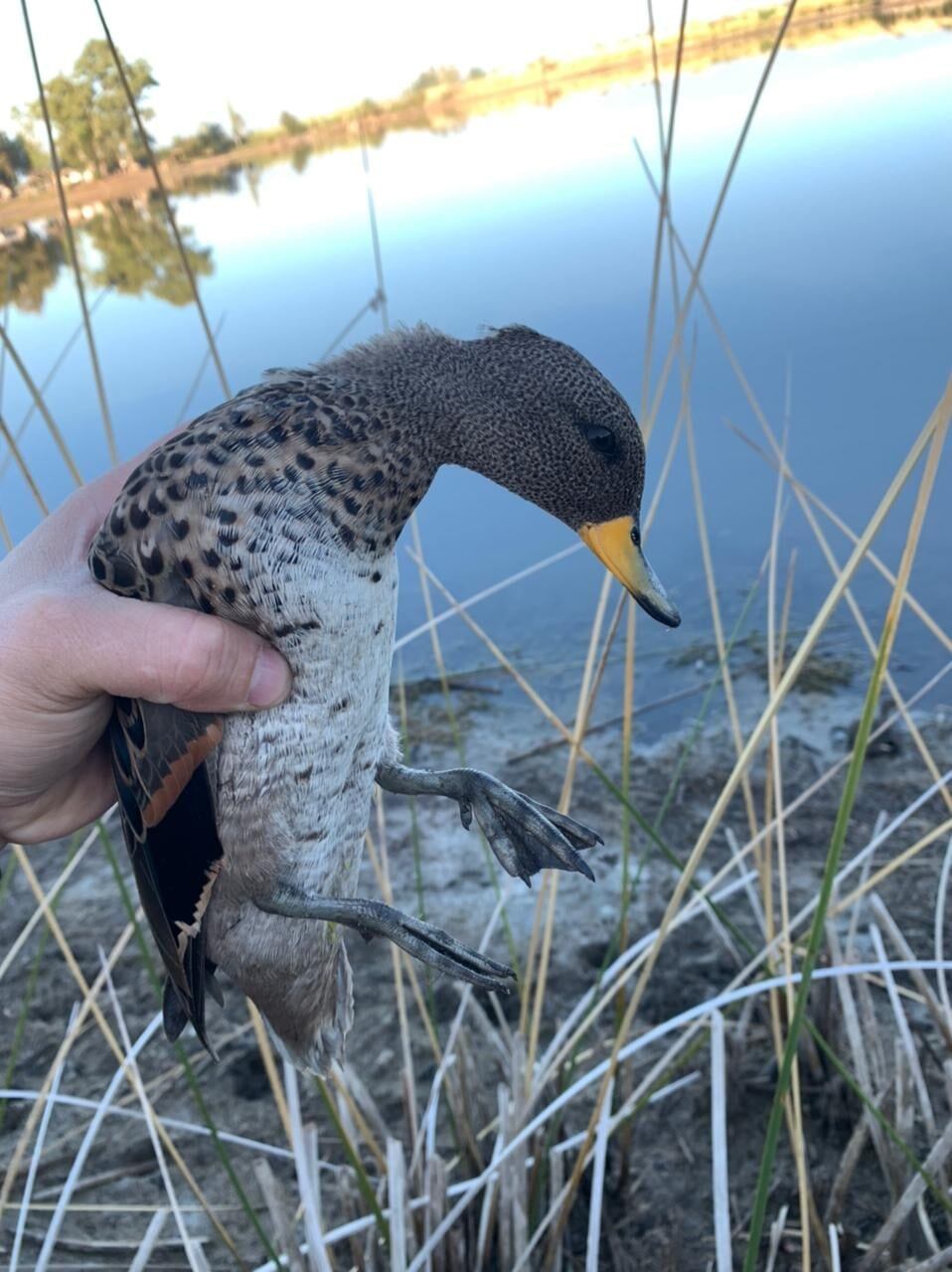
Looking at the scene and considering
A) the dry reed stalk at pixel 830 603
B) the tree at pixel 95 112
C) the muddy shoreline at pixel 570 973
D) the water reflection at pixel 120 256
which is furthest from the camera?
the water reflection at pixel 120 256

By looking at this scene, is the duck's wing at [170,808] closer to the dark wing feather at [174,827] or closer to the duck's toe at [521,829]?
the dark wing feather at [174,827]

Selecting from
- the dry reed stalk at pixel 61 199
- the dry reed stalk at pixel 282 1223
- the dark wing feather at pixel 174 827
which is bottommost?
the dry reed stalk at pixel 282 1223

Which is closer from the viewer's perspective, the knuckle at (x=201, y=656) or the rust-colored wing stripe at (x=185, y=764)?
the knuckle at (x=201, y=656)

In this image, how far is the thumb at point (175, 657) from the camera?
116 centimetres

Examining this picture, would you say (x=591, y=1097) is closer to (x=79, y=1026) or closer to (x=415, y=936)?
(x=79, y=1026)

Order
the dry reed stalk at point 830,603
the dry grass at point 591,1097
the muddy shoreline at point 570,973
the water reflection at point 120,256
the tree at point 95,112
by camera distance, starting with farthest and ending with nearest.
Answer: the water reflection at point 120,256 → the muddy shoreline at point 570,973 → the tree at point 95,112 → the dry grass at point 591,1097 → the dry reed stalk at point 830,603

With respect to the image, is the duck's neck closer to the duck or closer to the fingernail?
the duck

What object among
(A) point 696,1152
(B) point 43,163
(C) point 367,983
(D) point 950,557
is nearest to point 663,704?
(D) point 950,557

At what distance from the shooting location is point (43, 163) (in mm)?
2406

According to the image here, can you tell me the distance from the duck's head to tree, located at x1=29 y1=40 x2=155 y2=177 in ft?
2.54

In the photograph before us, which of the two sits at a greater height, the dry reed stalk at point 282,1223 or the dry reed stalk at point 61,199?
the dry reed stalk at point 61,199

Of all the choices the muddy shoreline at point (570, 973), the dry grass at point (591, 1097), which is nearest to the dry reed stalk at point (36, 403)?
the dry grass at point (591, 1097)

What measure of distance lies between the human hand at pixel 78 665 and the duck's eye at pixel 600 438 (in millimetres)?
468

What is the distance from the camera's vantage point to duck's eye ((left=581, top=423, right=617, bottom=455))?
4.30 feet
